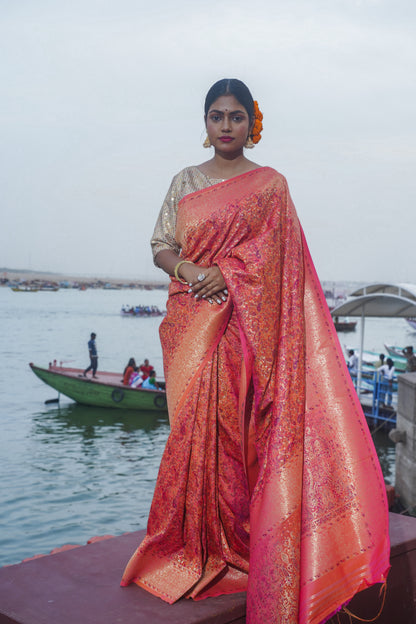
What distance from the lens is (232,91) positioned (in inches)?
97.6

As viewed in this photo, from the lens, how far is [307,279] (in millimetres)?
2531

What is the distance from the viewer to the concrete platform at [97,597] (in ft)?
7.02

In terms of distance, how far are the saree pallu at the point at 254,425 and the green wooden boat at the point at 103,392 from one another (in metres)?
18.0

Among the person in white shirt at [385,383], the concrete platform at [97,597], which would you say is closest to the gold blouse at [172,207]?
the concrete platform at [97,597]

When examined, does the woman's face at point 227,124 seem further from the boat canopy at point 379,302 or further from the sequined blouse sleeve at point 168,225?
the boat canopy at point 379,302

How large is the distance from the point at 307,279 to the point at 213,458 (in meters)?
0.77

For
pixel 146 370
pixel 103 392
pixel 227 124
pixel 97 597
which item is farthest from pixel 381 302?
pixel 97 597

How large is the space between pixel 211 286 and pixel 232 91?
76cm

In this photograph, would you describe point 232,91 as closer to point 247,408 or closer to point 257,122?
point 257,122

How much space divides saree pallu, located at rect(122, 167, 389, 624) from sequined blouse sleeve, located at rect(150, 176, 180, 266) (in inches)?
2.9

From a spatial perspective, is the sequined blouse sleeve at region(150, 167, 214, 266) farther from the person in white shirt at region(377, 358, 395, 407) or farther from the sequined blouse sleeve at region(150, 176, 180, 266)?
the person in white shirt at region(377, 358, 395, 407)

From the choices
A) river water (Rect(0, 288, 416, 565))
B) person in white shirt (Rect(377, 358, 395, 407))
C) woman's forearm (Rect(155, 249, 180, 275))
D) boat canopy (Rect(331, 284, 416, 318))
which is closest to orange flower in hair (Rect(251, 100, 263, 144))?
woman's forearm (Rect(155, 249, 180, 275))

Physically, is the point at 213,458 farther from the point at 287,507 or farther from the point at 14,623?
the point at 14,623

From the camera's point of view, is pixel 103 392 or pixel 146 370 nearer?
pixel 146 370
